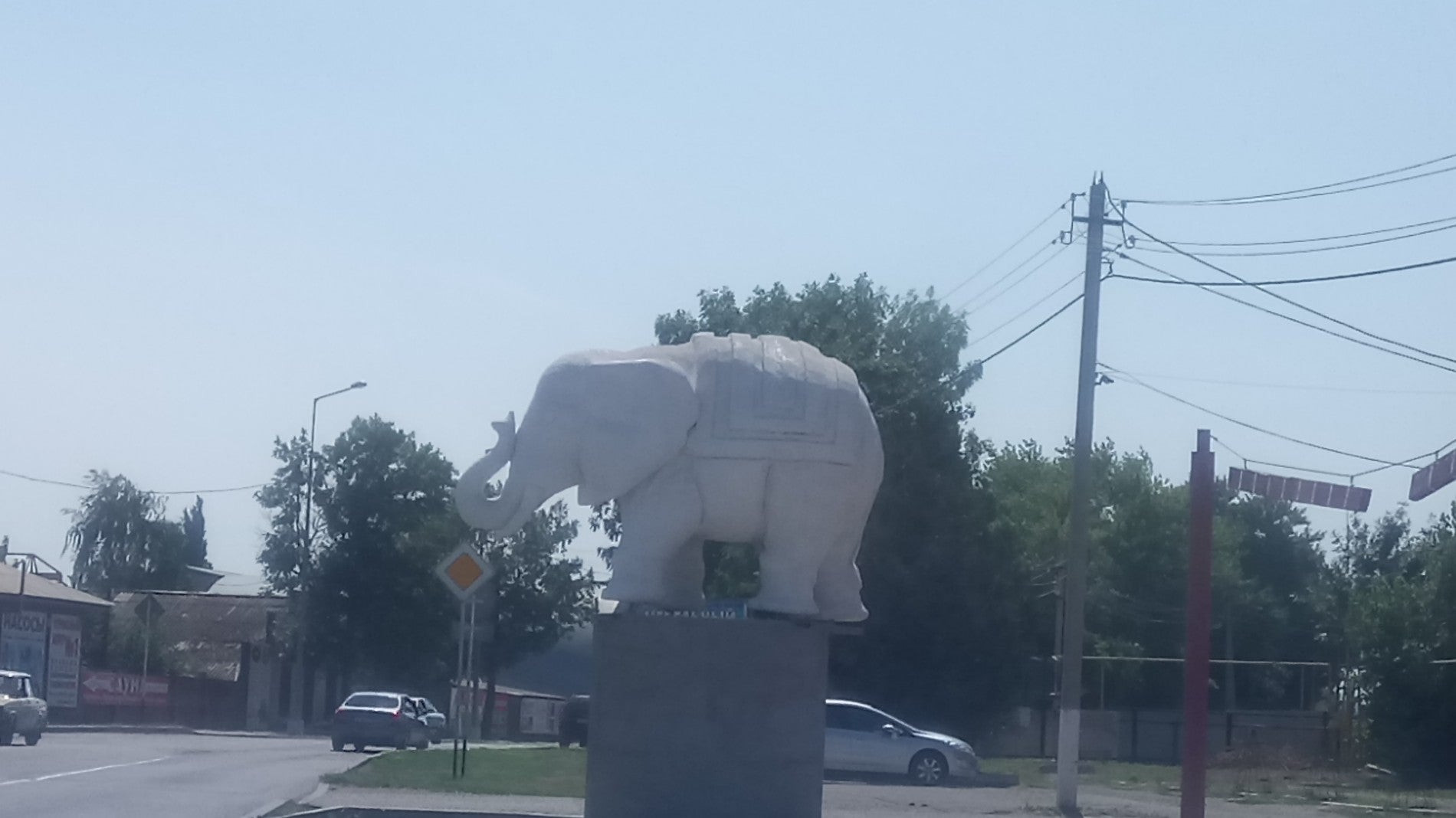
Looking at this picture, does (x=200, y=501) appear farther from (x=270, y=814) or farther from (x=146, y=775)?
(x=270, y=814)

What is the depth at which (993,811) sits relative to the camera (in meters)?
23.1

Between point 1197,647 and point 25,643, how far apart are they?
40.6m

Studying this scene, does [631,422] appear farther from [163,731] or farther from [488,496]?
[163,731]

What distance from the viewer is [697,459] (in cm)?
1350

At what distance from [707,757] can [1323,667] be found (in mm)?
31825

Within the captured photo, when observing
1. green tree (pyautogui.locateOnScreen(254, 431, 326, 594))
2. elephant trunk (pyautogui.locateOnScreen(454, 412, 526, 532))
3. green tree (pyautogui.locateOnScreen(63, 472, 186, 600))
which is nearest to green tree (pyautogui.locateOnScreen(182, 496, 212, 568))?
green tree (pyautogui.locateOnScreen(63, 472, 186, 600))

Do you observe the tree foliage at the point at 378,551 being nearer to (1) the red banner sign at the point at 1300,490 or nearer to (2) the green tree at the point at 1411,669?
(2) the green tree at the point at 1411,669

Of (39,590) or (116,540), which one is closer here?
(39,590)

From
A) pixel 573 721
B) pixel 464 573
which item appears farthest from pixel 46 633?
pixel 464 573

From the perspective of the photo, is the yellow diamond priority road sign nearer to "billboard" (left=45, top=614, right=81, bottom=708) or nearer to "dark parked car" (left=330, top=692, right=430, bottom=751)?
"dark parked car" (left=330, top=692, right=430, bottom=751)

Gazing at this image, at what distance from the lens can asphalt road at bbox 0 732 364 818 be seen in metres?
19.2

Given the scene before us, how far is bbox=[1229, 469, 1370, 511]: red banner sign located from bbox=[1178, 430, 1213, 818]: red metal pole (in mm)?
3800

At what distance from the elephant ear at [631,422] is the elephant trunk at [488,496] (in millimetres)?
599

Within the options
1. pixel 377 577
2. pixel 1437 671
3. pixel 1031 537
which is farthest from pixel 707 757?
pixel 377 577
